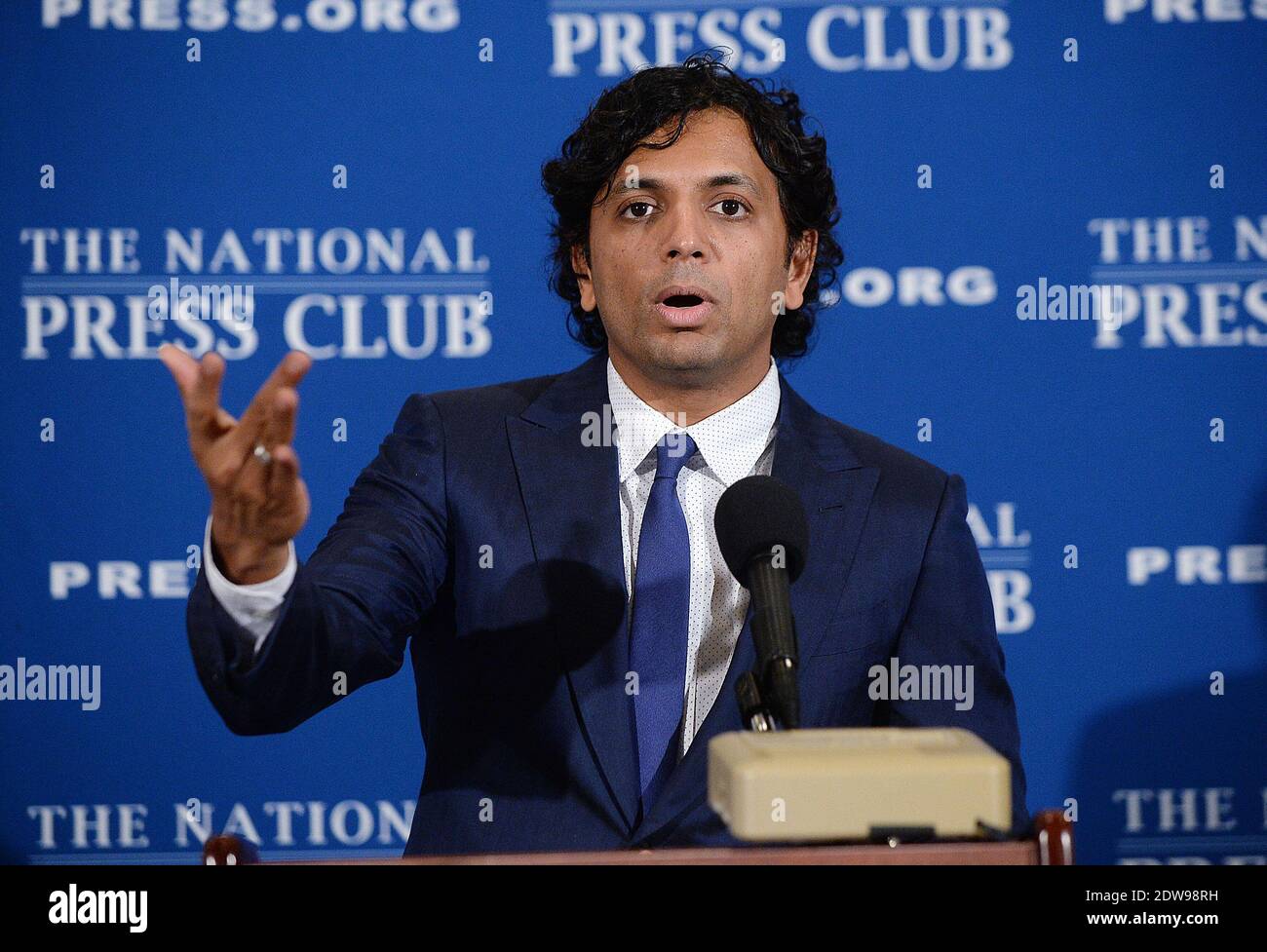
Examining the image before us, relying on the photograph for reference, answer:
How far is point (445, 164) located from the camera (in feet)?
8.27

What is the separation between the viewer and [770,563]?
1.22 m

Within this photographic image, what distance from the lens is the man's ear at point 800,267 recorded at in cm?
224

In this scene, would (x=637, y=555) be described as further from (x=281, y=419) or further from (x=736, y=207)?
(x=281, y=419)

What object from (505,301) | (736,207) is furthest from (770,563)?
(505,301)

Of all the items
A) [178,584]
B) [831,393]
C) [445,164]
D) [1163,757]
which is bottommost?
[1163,757]

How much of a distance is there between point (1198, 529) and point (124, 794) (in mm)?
2045

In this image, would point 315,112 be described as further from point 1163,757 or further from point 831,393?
point 1163,757

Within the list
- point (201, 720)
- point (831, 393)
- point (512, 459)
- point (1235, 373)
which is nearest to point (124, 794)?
point (201, 720)

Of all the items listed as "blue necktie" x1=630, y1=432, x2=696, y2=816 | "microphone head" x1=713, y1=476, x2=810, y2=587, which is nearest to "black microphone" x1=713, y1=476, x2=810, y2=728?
"microphone head" x1=713, y1=476, x2=810, y2=587

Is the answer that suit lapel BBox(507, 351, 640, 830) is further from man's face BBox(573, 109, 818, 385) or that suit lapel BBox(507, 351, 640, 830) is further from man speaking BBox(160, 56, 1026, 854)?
man's face BBox(573, 109, 818, 385)

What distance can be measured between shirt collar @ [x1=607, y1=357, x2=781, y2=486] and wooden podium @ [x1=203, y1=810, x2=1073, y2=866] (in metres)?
0.79

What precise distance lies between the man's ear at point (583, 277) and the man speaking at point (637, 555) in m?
0.13

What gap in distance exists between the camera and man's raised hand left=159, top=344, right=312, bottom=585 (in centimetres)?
120
